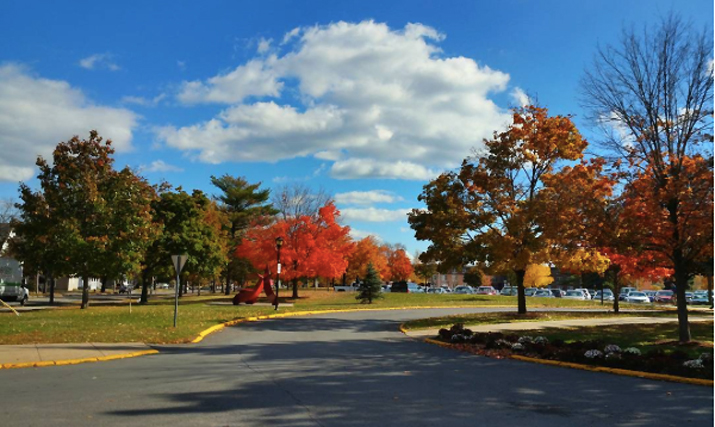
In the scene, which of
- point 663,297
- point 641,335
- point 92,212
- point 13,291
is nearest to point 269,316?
point 92,212

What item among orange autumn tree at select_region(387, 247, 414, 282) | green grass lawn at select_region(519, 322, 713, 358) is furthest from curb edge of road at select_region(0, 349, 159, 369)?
orange autumn tree at select_region(387, 247, 414, 282)

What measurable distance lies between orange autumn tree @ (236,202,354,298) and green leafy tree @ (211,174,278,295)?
13.2 metres

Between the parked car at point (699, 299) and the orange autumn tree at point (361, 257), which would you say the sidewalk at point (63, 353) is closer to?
the parked car at point (699, 299)

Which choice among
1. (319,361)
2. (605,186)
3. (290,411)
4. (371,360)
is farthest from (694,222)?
(290,411)

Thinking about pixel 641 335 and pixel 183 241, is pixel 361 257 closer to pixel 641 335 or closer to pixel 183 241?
pixel 183 241

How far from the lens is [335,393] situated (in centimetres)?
807

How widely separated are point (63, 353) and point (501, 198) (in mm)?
18516

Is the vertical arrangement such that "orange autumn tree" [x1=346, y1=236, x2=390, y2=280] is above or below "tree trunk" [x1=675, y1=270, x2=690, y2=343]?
above

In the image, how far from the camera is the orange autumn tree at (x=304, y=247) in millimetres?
40906

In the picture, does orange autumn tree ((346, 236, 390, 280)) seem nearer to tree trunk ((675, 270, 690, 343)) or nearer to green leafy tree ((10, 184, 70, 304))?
green leafy tree ((10, 184, 70, 304))

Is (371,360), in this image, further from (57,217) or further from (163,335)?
(57,217)

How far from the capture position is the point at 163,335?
16.0 m

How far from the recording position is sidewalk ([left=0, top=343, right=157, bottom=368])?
11.3m

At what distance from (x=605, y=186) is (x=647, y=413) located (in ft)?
30.1
